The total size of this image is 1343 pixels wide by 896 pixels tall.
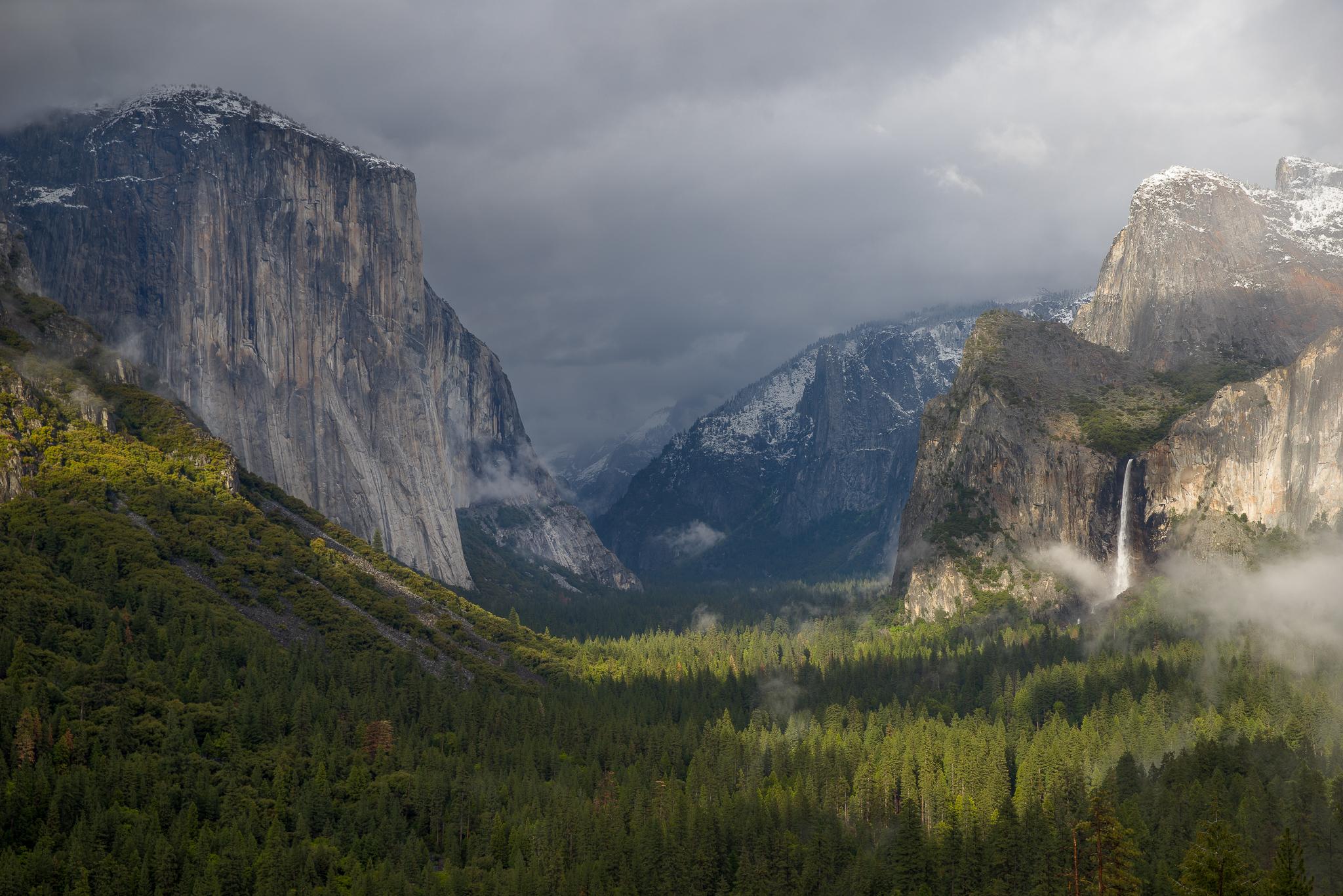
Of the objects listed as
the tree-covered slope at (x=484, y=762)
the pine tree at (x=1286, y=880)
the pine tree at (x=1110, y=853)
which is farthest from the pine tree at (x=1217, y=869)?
the pine tree at (x=1110, y=853)

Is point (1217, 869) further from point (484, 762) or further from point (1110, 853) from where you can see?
point (484, 762)

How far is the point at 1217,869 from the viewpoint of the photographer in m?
86.7

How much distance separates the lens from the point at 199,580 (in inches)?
7318

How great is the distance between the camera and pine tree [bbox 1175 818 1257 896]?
86188 mm

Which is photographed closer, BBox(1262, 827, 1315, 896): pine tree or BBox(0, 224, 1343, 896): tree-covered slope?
BBox(1262, 827, 1315, 896): pine tree

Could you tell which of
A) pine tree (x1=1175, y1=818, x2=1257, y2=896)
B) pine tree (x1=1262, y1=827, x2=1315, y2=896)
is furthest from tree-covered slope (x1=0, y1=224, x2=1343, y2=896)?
pine tree (x1=1262, y1=827, x2=1315, y2=896)

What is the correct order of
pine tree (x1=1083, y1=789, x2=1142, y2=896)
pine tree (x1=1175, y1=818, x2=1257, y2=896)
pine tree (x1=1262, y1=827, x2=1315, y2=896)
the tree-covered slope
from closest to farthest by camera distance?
pine tree (x1=1262, y1=827, x2=1315, y2=896)
pine tree (x1=1175, y1=818, x2=1257, y2=896)
pine tree (x1=1083, y1=789, x2=1142, y2=896)
the tree-covered slope

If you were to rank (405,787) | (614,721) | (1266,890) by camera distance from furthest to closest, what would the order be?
(614,721)
(405,787)
(1266,890)

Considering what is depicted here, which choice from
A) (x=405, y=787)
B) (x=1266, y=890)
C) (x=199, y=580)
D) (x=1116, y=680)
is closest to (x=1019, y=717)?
(x=1116, y=680)

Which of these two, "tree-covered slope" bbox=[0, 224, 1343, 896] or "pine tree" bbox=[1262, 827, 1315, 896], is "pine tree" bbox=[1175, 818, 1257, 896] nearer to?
"tree-covered slope" bbox=[0, 224, 1343, 896]

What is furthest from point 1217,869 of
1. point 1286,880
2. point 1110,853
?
point 1110,853

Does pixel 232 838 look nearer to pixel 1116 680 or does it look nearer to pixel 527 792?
pixel 527 792

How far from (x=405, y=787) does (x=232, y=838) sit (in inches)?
1011

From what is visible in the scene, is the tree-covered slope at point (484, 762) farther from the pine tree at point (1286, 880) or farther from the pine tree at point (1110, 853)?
the pine tree at point (1286, 880)
